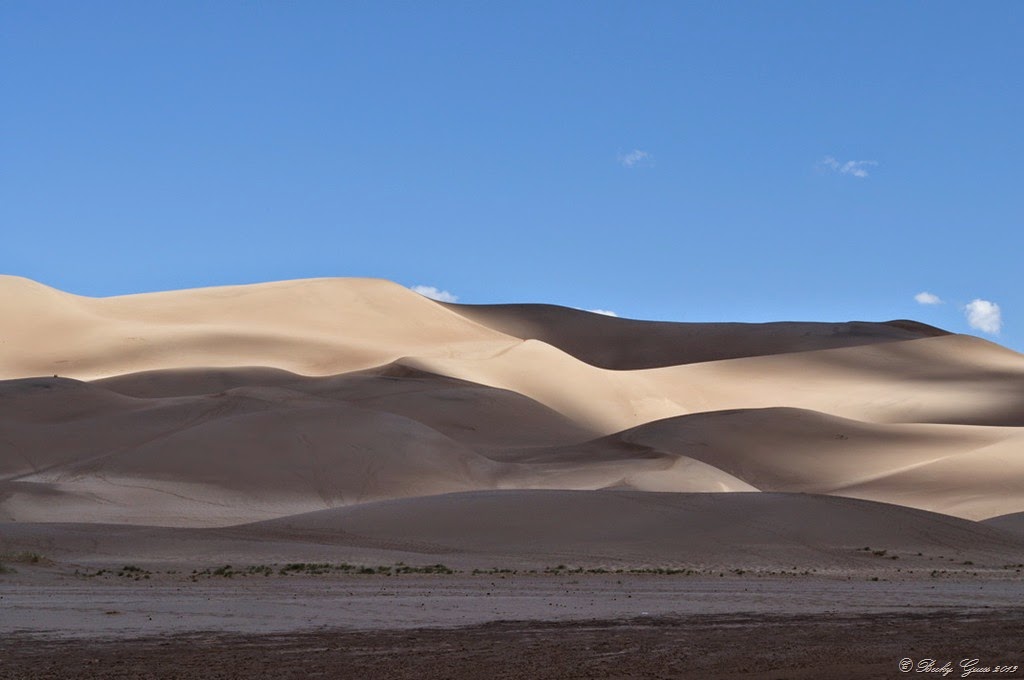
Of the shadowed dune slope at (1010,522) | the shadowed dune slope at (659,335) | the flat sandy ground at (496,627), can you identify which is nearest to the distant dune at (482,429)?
→ the shadowed dune slope at (1010,522)

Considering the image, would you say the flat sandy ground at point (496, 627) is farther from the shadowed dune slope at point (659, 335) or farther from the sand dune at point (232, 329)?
the shadowed dune slope at point (659, 335)

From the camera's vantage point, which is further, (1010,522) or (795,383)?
(795,383)

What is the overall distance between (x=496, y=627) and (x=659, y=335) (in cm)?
9212

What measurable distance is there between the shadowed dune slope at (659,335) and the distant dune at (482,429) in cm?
35

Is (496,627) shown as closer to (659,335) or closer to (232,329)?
(232,329)

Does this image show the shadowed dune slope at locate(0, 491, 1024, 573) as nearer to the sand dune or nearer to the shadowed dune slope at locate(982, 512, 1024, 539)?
the shadowed dune slope at locate(982, 512, 1024, 539)

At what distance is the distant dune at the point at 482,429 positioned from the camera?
3039cm

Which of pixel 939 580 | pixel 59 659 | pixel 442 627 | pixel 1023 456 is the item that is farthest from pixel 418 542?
pixel 1023 456

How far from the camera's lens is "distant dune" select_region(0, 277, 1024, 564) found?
30391 millimetres

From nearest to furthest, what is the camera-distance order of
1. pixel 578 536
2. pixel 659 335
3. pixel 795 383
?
pixel 578 536, pixel 795 383, pixel 659 335

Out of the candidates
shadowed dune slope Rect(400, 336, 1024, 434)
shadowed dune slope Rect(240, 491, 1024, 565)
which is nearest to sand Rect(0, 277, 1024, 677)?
shadowed dune slope Rect(240, 491, 1024, 565)

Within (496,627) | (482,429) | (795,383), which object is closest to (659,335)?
(795,383)

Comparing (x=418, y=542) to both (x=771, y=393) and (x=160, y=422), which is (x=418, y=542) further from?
(x=771, y=393)

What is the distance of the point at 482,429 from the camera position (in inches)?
2194
